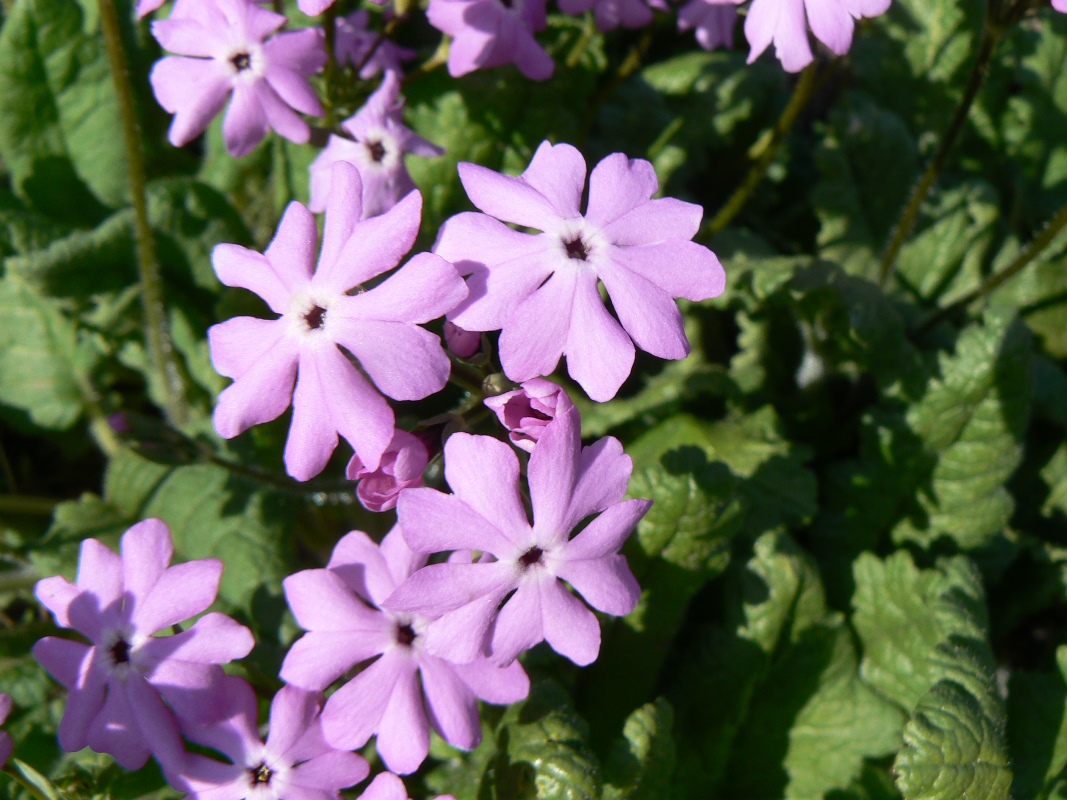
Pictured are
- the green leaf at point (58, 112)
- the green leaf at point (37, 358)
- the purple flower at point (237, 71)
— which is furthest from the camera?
the green leaf at point (37, 358)

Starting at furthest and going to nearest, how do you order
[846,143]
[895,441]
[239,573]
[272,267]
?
[846,143] → [895,441] → [239,573] → [272,267]

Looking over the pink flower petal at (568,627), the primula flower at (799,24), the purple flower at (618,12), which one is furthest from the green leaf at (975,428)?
the pink flower petal at (568,627)

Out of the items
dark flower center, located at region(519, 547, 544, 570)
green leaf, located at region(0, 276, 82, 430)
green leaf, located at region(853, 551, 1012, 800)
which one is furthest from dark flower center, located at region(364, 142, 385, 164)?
green leaf, located at region(853, 551, 1012, 800)

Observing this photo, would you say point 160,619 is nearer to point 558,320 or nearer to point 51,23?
point 558,320

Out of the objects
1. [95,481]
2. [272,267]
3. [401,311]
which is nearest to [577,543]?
[401,311]

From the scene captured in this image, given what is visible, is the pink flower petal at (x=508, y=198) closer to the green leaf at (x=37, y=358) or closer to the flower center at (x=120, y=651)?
the flower center at (x=120, y=651)

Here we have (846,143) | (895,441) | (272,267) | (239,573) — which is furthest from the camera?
(846,143)

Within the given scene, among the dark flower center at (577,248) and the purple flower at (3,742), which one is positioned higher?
the dark flower center at (577,248)

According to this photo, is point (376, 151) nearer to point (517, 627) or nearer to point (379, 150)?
point (379, 150)
